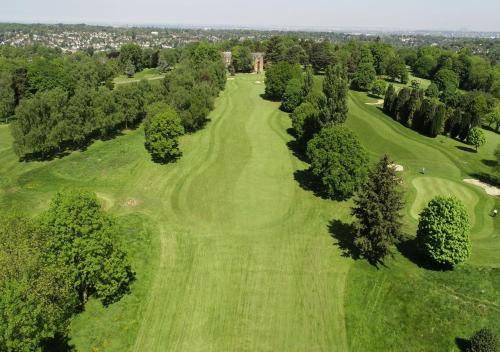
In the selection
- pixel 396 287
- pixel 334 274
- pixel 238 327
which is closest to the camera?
pixel 238 327

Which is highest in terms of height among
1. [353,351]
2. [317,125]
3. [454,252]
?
[317,125]

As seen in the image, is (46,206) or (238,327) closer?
(238,327)

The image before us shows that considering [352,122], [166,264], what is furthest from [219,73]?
[166,264]

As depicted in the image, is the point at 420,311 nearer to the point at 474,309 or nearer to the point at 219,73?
the point at 474,309

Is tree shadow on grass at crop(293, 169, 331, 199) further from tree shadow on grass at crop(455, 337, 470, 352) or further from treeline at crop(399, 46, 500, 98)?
treeline at crop(399, 46, 500, 98)

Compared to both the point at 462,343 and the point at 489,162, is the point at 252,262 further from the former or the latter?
the point at 489,162

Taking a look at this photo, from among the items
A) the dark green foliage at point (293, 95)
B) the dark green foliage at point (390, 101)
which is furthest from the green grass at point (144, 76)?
the dark green foliage at point (390, 101)

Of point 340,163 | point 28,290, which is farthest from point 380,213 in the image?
point 28,290

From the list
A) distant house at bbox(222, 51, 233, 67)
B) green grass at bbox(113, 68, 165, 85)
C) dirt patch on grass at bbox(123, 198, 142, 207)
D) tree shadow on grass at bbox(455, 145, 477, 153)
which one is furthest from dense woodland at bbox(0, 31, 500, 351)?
dirt patch on grass at bbox(123, 198, 142, 207)
